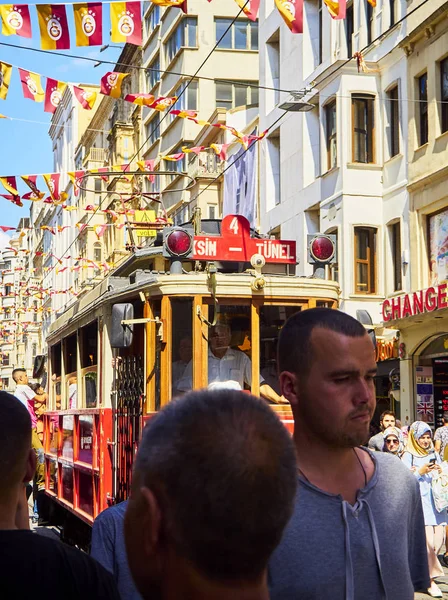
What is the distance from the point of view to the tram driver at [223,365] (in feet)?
30.2

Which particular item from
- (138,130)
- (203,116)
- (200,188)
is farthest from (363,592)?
(138,130)

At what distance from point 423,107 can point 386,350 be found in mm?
5388

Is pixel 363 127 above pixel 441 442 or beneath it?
above

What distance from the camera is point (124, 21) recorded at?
40.2 ft

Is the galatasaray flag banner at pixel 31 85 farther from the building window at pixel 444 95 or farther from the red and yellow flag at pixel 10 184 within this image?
the building window at pixel 444 95

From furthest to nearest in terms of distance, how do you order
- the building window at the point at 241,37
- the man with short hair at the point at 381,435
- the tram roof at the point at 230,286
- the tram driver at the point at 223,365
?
the building window at the point at 241,37, the man with short hair at the point at 381,435, the tram roof at the point at 230,286, the tram driver at the point at 223,365

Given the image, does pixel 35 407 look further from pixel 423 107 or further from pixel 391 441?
pixel 423 107

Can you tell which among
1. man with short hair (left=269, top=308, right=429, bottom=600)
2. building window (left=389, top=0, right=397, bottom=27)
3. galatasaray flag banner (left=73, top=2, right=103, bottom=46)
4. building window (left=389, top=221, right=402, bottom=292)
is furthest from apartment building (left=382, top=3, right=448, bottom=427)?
man with short hair (left=269, top=308, right=429, bottom=600)

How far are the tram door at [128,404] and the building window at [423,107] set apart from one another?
13418 mm

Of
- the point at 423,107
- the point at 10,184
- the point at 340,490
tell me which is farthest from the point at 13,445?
the point at 423,107

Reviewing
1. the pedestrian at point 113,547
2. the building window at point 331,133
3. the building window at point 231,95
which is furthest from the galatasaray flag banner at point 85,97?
the building window at point 231,95

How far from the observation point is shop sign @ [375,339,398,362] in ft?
76.3

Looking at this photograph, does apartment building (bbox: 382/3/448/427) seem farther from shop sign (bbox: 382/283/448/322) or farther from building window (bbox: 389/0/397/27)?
building window (bbox: 389/0/397/27)

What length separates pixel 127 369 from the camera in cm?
1020
